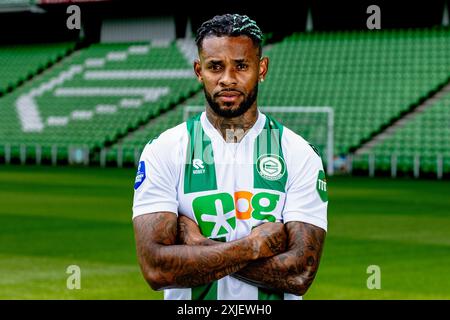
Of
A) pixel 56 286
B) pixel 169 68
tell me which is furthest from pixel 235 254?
pixel 169 68

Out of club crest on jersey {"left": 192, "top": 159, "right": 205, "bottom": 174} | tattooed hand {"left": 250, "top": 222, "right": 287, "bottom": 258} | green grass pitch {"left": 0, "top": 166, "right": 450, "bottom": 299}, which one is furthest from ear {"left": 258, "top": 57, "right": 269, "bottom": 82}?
green grass pitch {"left": 0, "top": 166, "right": 450, "bottom": 299}

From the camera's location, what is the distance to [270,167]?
2.93 meters

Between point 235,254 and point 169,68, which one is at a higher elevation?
point 235,254

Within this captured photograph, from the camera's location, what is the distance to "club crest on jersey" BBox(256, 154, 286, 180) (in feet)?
9.59

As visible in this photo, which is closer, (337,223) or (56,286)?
(56,286)

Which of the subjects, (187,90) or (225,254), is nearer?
(225,254)

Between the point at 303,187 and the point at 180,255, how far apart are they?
1.50 ft

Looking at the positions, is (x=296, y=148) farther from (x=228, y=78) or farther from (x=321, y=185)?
(x=228, y=78)

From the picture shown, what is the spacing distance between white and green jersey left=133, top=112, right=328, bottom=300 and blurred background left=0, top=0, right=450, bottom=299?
19.6ft

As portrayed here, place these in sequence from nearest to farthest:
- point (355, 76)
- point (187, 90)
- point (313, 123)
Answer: point (313, 123)
point (355, 76)
point (187, 90)

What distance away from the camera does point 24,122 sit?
39.3 metres

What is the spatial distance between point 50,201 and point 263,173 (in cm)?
1670

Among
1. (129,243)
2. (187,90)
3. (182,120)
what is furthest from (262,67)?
(187,90)
